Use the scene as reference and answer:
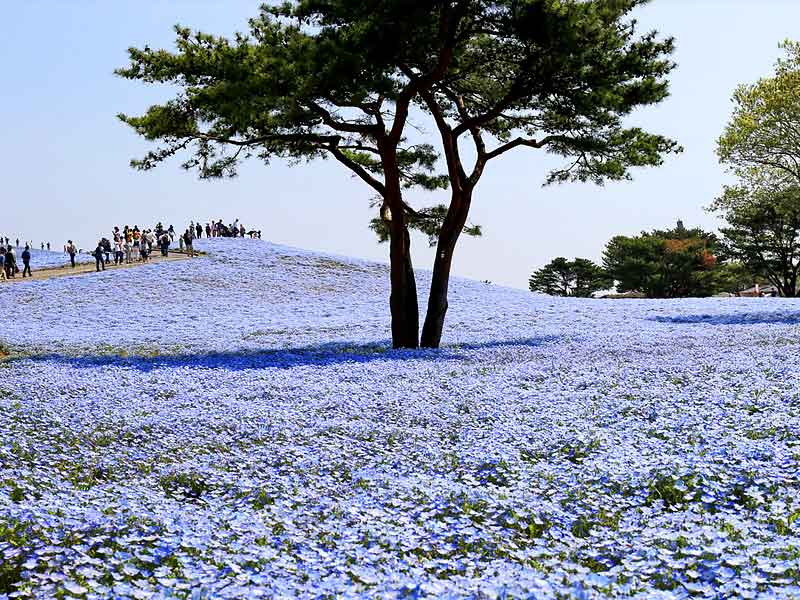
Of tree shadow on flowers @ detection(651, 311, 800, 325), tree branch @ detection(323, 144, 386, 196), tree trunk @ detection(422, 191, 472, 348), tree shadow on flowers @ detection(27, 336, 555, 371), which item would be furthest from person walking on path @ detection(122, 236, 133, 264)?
tree trunk @ detection(422, 191, 472, 348)

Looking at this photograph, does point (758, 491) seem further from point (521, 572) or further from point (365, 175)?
point (365, 175)

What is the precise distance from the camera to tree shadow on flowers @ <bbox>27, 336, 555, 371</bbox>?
1709 cm

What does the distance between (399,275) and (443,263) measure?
1137 millimetres

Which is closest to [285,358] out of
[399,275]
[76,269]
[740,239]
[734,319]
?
[399,275]

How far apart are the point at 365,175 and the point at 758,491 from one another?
16043 mm

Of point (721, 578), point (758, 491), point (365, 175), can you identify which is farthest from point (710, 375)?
point (365, 175)

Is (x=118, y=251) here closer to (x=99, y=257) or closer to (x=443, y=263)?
(x=99, y=257)

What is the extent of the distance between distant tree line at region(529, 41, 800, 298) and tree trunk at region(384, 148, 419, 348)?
19.2 m

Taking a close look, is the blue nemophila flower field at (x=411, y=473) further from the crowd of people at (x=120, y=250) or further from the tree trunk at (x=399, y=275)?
the crowd of people at (x=120, y=250)

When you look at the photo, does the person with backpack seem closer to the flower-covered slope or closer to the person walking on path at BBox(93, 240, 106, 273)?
the person walking on path at BBox(93, 240, 106, 273)

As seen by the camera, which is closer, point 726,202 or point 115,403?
point 115,403

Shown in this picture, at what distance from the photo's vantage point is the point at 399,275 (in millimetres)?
21516

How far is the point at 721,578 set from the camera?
4.82m

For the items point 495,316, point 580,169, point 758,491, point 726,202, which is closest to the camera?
point 758,491
